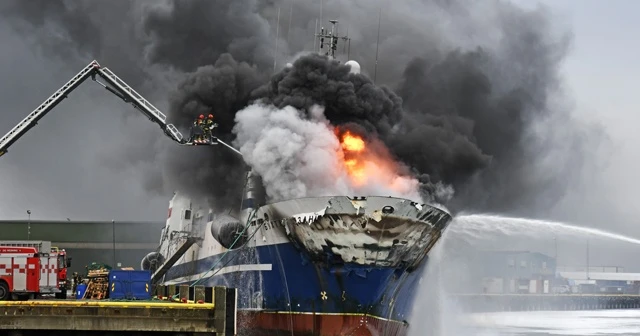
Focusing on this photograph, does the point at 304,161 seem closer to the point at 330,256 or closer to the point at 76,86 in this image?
the point at 330,256

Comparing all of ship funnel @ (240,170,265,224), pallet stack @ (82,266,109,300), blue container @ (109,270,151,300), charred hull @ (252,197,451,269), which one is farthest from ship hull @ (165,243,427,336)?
blue container @ (109,270,151,300)

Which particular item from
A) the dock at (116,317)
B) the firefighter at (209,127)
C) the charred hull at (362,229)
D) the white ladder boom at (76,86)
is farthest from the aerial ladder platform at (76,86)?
the dock at (116,317)

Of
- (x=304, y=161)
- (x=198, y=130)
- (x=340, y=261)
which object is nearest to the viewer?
(x=340, y=261)

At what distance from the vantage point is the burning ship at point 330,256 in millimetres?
39375

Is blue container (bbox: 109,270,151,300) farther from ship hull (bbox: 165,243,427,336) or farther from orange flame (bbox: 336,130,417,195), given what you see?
orange flame (bbox: 336,130,417,195)

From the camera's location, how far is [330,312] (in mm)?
40812

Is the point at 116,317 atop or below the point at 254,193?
below

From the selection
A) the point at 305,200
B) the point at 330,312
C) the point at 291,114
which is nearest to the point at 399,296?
the point at 330,312

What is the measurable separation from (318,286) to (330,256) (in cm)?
177

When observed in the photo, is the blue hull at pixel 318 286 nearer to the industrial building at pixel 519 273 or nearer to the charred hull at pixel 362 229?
the charred hull at pixel 362 229

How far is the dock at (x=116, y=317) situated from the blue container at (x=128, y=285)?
19.2 feet

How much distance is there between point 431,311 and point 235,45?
1758cm

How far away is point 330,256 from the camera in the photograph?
1588 inches

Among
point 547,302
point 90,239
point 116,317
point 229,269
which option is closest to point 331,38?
point 229,269
